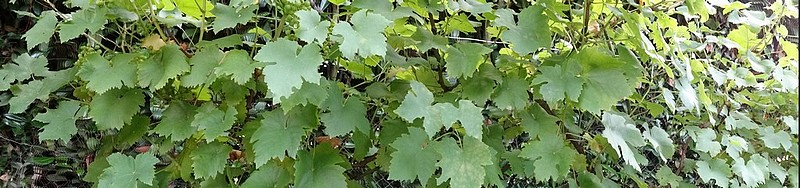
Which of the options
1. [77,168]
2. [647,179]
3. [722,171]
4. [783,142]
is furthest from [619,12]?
[77,168]

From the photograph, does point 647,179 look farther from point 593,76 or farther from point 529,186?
point 593,76

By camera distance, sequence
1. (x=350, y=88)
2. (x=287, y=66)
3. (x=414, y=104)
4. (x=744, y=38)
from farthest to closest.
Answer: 1. (x=744, y=38)
2. (x=350, y=88)
3. (x=414, y=104)
4. (x=287, y=66)

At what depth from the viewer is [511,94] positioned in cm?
126

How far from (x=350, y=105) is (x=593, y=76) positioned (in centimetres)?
45

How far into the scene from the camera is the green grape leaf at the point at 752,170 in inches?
66.3

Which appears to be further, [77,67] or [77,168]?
[77,168]

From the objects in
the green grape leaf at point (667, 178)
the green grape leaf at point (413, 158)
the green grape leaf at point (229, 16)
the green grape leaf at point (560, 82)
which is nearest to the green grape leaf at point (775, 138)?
A: the green grape leaf at point (667, 178)

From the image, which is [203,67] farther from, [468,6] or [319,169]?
[468,6]

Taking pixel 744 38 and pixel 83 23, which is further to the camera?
pixel 744 38

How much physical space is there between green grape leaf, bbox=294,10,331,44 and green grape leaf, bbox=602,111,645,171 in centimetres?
66

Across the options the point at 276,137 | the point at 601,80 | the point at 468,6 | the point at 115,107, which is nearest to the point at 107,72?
the point at 115,107

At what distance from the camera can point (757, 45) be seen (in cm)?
188

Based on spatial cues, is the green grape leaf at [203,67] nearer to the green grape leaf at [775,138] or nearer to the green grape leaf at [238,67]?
the green grape leaf at [238,67]

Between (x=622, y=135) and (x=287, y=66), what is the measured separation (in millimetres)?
788
